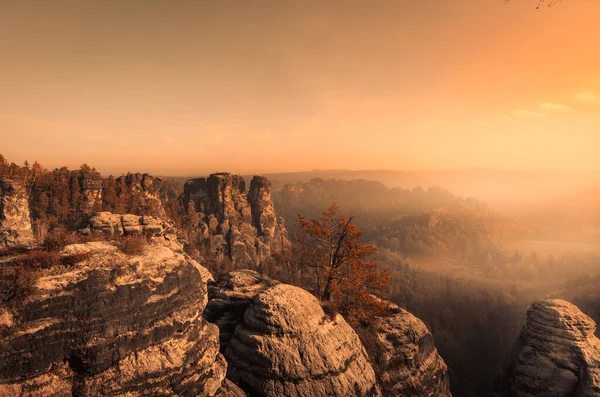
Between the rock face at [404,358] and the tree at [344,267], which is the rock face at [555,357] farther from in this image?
the tree at [344,267]

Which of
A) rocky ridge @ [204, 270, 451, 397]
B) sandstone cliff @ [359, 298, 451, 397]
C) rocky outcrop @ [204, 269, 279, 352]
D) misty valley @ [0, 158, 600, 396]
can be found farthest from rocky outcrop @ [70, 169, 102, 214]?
sandstone cliff @ [359, 298, 451, 397]

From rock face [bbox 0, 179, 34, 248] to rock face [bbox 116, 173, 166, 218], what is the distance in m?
28.6

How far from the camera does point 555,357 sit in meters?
26.6

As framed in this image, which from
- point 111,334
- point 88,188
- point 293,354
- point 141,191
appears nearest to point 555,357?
point 293,354

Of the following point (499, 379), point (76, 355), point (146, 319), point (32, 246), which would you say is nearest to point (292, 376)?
point (146, 319)

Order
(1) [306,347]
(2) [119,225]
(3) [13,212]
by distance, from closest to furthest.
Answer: (1) [306,347]
(2) [119,225]
(3) [13,212]

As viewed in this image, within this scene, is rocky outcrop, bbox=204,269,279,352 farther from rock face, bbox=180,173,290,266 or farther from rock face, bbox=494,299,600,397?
rock face, bbox=180,173,290,266

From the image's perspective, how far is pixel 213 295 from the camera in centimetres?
2138

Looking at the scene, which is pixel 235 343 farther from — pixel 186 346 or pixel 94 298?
pixel 94 298

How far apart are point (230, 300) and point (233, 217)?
356 ft

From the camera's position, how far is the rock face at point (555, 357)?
82.4ft

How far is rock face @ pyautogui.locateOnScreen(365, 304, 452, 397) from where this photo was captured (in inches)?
762

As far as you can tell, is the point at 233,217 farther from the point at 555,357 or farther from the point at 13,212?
the point at 555,357

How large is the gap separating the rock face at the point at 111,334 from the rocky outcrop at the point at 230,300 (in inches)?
260
